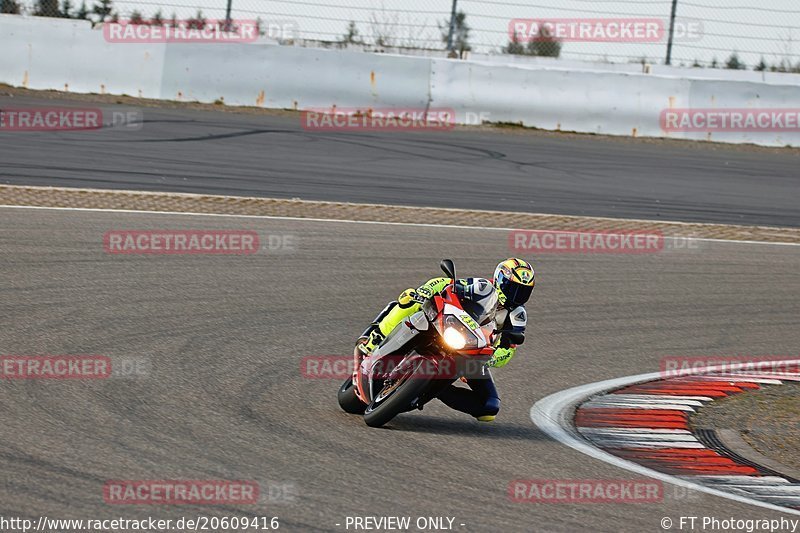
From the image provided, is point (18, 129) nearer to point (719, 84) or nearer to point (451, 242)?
point (451, 242)

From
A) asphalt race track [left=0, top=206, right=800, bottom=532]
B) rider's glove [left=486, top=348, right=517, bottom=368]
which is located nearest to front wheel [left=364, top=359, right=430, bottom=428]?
asphalt race track [left=0, top=206, right=800, bottom=532]

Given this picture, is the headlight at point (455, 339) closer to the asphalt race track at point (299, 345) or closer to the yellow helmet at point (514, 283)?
the yellow helmet at point (514, 283)

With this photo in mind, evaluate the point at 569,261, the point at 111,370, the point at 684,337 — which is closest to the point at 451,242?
the point at 569,261

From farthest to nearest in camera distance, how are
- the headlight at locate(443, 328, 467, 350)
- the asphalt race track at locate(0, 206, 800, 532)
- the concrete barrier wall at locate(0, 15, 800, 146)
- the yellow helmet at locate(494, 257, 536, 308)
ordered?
the concrete barrier wall at locate(0, 15, 800, 146), the yellow helmet at locate(494, 257, 536, 308), the headlight at locate(443, 328, 467, 350), the asphalt race track at locate(0, 206, 800, 532)

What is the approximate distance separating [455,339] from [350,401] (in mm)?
1149

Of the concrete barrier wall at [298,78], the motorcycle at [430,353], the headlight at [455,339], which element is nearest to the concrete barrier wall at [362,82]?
the concrete barrier wall at [298,78]

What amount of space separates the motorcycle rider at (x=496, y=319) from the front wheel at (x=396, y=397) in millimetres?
275

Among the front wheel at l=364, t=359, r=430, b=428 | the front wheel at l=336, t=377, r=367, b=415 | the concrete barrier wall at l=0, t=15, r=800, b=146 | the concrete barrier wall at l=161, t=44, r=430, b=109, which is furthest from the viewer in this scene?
the concrete barrier wall at l=161, t=44, r=430, b=109

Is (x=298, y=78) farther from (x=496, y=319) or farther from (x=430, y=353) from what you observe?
(x=430, y=353)

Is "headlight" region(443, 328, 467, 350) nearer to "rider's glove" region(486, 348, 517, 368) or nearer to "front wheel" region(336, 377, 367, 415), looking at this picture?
"rider's glove" region(486, 348, 517, 368)

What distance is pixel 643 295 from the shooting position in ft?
39.0

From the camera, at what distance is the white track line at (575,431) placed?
245 inches

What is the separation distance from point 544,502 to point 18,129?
43.7ft

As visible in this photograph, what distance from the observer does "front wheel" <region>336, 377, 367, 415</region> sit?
23.1ft
